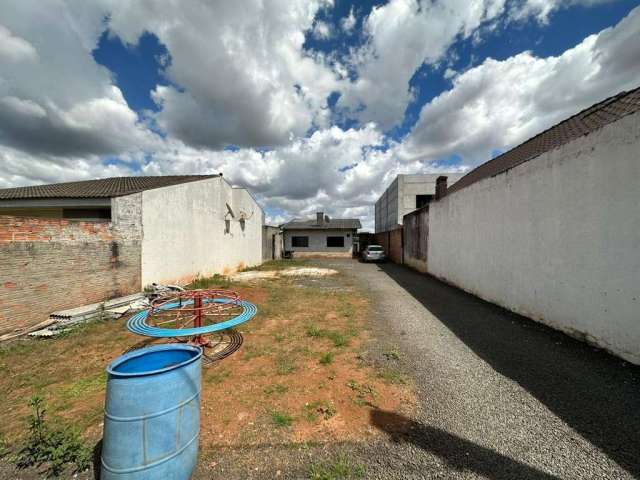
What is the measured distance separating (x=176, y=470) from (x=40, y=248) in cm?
621

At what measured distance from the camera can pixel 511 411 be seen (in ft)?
8.84

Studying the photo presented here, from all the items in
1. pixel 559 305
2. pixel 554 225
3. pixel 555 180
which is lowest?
pixel 559 305

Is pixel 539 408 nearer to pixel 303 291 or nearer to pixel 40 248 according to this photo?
pixel 303 291

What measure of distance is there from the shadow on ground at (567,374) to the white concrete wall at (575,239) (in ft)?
1.36

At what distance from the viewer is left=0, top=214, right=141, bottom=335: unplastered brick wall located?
481 cm

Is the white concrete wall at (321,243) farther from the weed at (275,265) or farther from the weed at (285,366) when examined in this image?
the weed at (285,366)

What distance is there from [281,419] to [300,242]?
2376 centimetres

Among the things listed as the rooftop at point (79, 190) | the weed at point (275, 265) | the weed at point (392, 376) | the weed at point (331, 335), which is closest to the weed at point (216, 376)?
the weed at point (331, 335)

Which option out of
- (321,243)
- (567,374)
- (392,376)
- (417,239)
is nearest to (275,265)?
(321,243)

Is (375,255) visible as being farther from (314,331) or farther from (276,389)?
(276,389)

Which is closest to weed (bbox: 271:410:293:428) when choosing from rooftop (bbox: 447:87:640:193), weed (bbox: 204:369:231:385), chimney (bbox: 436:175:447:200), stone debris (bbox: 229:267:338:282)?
weed (bbox: 204:369:231:385)

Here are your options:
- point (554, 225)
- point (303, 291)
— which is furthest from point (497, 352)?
point (303, 291)

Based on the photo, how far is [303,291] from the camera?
9258mm

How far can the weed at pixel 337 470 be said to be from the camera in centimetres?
197
